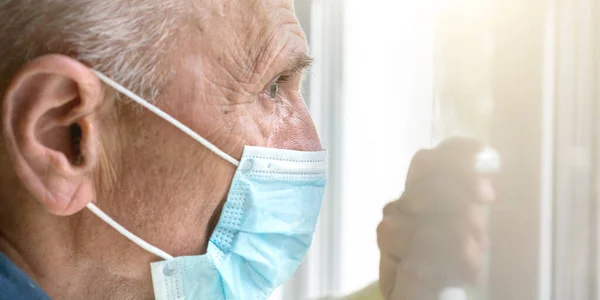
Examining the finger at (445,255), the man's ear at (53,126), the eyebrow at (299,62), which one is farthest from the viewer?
the eyebrow at (299,62)

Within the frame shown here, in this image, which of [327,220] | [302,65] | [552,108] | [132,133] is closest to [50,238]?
[132,133]

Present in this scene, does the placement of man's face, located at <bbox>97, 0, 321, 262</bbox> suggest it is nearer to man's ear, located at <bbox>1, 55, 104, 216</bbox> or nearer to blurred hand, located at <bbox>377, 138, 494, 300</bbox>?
man's ear, located at <bbox>1, 55, 104, 216</bbox>

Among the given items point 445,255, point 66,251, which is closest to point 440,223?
point 445,255

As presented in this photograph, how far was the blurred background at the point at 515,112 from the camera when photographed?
920 millimetres

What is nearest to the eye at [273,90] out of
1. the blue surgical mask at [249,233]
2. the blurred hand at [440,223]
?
the blue surgical mask at [249,233]

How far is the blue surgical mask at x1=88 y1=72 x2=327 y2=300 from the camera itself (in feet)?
3.32

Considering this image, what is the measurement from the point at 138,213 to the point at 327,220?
21.2 inches

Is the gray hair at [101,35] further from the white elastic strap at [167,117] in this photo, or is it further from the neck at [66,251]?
the neck at [66,251]

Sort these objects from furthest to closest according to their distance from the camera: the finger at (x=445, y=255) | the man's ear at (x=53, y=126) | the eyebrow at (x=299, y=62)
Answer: the eyebrow at (x=299, y=62)
the finger at (x=445, y=255)
the man's ear at (x=53, y=126)

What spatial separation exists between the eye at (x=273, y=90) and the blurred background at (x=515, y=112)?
20cm

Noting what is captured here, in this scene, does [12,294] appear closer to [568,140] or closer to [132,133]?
[132,133]

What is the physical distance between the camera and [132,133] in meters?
0.96

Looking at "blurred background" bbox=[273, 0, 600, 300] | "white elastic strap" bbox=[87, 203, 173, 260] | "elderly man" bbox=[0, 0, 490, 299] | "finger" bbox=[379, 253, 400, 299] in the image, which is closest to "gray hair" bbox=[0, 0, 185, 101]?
"elderly man" bbox=[0, 0, 490, 299]

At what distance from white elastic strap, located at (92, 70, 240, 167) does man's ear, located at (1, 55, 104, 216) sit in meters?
0.02
